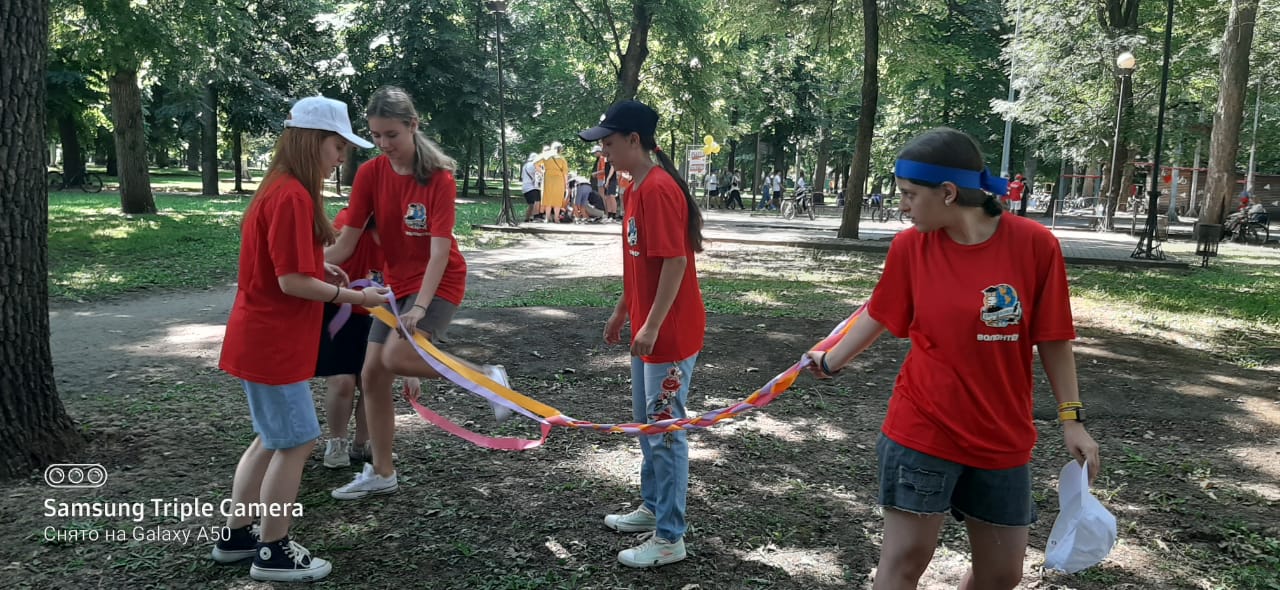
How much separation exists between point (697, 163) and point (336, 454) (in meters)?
24.0

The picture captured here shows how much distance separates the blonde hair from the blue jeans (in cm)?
138

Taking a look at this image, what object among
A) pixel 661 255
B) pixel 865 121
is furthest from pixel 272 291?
pixel 865 121

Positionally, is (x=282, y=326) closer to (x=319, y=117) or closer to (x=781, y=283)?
(x=319, y=117)

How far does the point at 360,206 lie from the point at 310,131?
3.02 ft

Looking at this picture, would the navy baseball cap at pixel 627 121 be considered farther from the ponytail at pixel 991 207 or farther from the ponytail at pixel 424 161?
the ponytail at pixel 991 207

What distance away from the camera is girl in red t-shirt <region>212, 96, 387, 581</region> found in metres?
3.17

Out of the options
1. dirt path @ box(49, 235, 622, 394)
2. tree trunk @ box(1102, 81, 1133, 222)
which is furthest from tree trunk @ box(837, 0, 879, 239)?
tree trunk @ box(1102, 81, 1133, 222)

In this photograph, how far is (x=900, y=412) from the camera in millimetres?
2611

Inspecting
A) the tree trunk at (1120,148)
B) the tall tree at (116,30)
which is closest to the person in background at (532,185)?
the tall tree at (116,30)

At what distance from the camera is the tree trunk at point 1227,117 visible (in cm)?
2058

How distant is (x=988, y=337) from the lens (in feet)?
7.98

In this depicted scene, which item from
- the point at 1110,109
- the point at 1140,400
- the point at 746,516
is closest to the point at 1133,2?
the point at 1110,109

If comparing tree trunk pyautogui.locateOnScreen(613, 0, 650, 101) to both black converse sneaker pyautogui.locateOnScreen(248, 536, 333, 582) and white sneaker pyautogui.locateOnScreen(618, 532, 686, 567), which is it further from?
black converse sneaker pyautogui.locateOnScreen(248, 536, 333, 582)

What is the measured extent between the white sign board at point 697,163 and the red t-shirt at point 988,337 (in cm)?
2542
